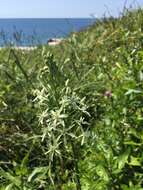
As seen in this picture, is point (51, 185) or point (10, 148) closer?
point (51, 185)

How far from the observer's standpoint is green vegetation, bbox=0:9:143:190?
10.4 feet

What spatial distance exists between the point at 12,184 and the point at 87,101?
1139 millimetres

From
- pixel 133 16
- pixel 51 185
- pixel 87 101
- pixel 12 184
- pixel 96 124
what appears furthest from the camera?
pixel 133 16

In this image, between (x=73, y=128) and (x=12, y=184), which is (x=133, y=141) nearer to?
(x=73, y=128)

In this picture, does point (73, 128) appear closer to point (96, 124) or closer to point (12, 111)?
point (96, 124)

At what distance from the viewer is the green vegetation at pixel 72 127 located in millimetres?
3160

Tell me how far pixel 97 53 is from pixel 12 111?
160 cm

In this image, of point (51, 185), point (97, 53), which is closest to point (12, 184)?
point (51, 185)

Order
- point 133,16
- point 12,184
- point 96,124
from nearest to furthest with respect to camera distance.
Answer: point 12,184, point 96,124, point 133,16

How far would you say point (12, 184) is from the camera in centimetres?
335

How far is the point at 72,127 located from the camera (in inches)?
134

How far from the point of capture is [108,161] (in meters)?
3.10

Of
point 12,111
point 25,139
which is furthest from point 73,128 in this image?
point 12,111

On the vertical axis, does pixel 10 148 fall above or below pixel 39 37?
below
